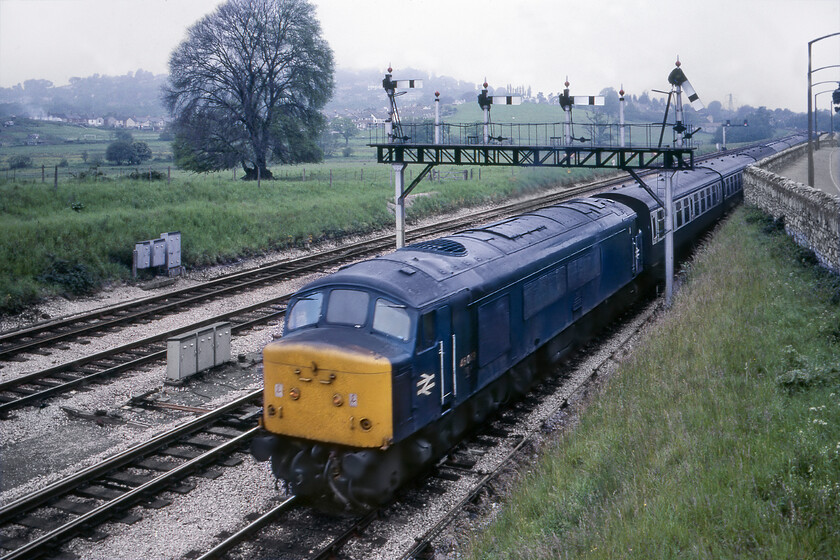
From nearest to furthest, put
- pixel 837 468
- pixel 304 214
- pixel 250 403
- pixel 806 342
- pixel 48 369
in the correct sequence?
pixel 837 468 < pixel 806 342 < pixel 250 403 < pixel 48 369 < pixel 304 214

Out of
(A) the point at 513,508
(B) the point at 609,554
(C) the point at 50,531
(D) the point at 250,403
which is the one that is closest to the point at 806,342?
(A) the point at 513,508

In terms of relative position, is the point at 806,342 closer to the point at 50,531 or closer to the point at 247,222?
the point at 50,531

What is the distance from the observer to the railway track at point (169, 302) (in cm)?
1802

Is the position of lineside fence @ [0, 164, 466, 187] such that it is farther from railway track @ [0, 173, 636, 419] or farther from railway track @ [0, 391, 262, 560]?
railway track @ [0, 391, 262, 560]

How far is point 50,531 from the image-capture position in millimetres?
9539

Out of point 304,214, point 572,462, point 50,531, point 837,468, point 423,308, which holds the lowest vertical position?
point 50,531

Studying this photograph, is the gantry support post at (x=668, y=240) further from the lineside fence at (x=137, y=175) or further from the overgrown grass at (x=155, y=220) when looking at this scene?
the lineside fence at (x=137, y=175)

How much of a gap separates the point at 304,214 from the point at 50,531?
26109mm

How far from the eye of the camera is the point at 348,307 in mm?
10297

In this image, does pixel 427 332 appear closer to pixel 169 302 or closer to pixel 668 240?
pixel 169 302

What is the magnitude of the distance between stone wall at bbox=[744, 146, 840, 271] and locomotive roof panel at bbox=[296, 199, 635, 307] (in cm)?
504

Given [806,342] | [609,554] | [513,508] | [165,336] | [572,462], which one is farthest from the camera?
[165,336]

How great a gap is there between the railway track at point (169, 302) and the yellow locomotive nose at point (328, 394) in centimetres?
966

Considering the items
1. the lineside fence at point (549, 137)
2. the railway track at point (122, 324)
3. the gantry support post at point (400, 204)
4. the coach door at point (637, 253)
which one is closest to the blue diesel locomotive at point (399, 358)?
the railway track at point (122, 324)
